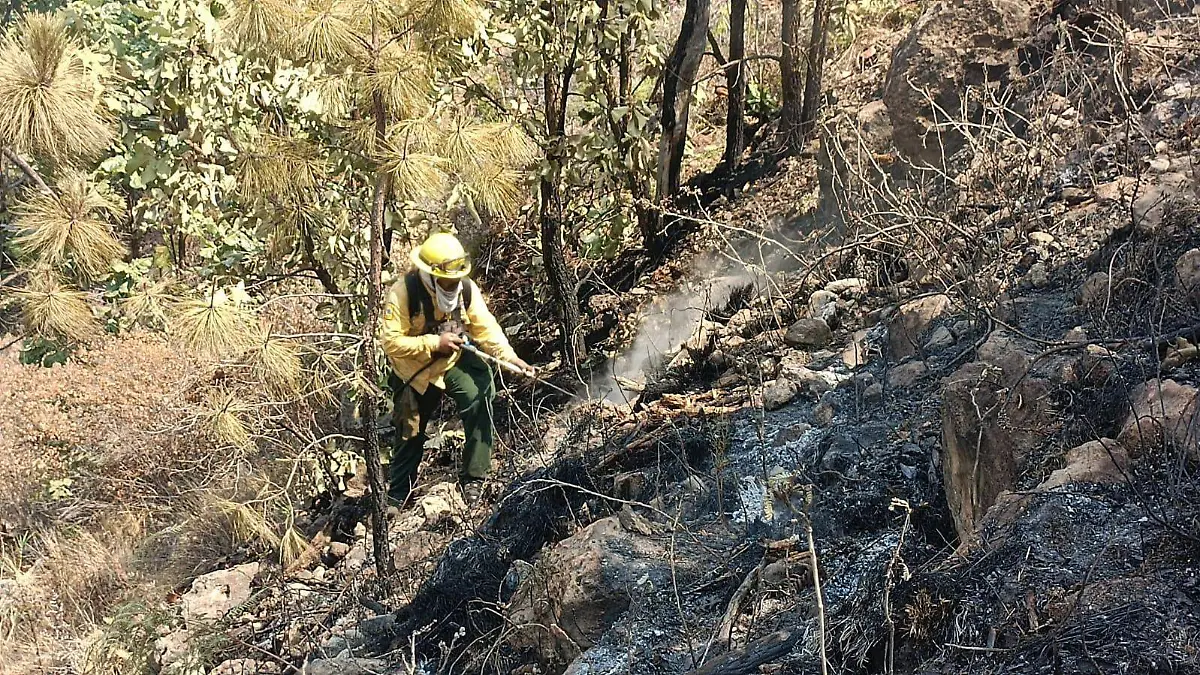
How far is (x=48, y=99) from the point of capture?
5.09m

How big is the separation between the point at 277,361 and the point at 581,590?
1759 millimetres

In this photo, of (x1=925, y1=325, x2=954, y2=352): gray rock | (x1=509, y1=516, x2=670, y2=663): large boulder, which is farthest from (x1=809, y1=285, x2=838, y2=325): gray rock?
(x1=509, y1=516, x2=670, y2=663): large boulder

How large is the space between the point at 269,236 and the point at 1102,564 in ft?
14.0

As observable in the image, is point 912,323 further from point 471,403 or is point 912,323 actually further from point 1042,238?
point 471,403

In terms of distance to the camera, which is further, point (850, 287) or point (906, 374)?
point (850, 287)

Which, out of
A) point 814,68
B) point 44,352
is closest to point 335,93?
point 44,352

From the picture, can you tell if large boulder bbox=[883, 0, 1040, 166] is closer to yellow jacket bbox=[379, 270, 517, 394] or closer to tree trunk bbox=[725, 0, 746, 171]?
tree trunk bbox=[725, 0, 746, 171]

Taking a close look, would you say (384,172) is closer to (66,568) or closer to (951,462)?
(951,462)

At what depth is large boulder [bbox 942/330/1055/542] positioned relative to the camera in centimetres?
291

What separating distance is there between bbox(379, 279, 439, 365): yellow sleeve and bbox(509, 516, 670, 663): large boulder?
101 centimetres

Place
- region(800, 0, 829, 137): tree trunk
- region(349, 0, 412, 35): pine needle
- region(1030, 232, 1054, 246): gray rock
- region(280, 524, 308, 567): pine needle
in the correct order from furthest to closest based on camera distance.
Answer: region(800, 0, 829, 137): tree trunk, region(280, 524, 308, 567): pine needle, region(349, 0, 412, 35): pine needle, region(1030, 232, 1054, 246): gray rock

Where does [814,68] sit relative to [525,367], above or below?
above

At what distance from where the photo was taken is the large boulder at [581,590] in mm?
3516

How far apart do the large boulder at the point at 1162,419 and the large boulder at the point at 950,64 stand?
11.4 feet
